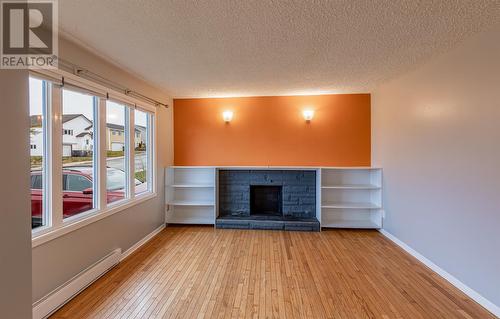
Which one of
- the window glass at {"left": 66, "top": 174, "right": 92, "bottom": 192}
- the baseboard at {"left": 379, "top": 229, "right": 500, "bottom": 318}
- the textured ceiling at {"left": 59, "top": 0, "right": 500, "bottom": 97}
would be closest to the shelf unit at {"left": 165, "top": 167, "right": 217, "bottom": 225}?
A: the window glass at {"left": 66, "top": 174, "right": 92, "bottom": 192}

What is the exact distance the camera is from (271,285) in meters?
2.46

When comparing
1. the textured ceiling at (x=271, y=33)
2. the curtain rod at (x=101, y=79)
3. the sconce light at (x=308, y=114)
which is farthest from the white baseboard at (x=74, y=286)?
the sconce light at (x=308, y=114)

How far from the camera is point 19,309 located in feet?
2.65

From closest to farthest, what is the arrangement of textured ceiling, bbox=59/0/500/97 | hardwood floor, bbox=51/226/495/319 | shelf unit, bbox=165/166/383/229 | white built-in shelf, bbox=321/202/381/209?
textured ceiling, bbox=59/0/500/97, hardwood floor, bbox=51/226/495/319, white built-in shelf, bbox=321/202/381/209, shelf unit, bbox=165/166/383/229

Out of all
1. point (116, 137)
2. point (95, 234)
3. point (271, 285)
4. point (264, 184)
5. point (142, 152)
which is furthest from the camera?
point (264, 184)

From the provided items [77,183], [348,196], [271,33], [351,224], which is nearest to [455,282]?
[351,224]

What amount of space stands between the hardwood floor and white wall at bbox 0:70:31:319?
150 cm

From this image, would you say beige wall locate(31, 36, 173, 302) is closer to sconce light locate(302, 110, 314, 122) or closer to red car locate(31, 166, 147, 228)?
red car locate(31, 166, 147, 228)

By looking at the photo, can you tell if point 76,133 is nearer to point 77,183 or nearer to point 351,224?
point 77,183

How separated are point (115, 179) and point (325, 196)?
3428 millimetres

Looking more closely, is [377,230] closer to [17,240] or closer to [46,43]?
[17,240]

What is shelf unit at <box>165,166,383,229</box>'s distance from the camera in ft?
13.7

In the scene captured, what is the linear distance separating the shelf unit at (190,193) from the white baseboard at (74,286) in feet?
5.05

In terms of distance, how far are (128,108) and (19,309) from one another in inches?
118
